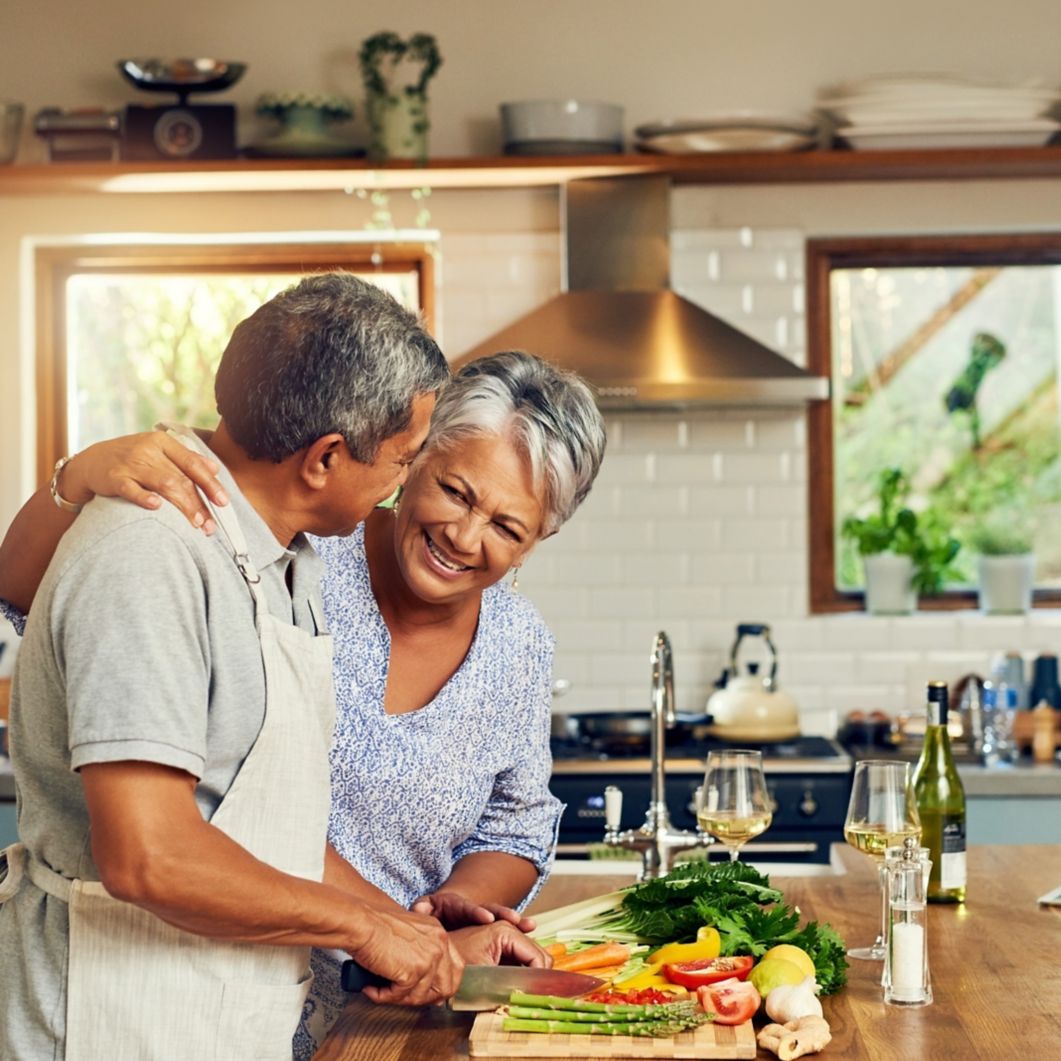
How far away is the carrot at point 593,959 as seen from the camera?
196 cm

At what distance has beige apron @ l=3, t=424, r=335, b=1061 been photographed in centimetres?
165

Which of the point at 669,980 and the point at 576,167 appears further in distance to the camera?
the point at 576,167

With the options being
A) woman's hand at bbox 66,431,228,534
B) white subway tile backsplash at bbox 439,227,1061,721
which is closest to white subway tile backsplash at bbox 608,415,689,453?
white subway tile backsplash at bbox 439,227,1061,721

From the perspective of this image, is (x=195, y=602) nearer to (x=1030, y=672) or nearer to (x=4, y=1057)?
(x=4, y=1057)

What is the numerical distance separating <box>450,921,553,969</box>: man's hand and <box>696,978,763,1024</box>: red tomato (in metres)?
0.21

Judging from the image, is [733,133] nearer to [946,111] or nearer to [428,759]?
[946,111]

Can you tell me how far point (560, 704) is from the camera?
484 centimetres

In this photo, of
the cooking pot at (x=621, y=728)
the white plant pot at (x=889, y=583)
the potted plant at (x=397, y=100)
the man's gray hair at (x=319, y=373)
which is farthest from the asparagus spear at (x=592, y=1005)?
the potted plant at (x=397, y=100)

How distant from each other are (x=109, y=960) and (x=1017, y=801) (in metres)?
3.03

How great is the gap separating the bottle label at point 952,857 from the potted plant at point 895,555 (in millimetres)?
2370

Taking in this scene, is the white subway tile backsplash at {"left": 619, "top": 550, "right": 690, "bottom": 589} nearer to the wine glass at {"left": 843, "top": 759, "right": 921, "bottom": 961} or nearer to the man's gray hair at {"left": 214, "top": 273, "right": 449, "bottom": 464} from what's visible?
the wine glass at {"left": 843, "top": 759, "right": 921, "bottom": 961}

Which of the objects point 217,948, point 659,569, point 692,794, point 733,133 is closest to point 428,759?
point 217,948

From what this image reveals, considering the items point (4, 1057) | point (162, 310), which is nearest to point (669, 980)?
point (4, 1057)

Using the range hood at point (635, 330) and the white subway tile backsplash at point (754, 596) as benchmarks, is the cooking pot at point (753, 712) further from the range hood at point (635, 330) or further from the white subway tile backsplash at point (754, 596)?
the range hood at point (635, 330)
